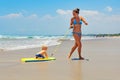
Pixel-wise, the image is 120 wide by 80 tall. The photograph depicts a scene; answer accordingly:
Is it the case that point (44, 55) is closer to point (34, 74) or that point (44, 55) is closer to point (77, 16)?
point (77, 16)

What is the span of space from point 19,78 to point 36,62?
2921 mm

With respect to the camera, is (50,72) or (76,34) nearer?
(50,72)

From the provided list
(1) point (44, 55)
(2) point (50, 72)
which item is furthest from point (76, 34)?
(2) point (50, 72)

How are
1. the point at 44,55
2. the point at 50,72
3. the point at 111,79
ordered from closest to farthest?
the point at 111,79 < the point at 50,72 < the point at 44,55

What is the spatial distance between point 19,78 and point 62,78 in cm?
88

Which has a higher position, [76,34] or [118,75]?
[76,34]

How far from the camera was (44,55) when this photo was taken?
929 cm

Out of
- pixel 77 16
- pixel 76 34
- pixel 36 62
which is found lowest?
pixel 36 62

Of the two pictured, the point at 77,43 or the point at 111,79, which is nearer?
the point at 111,79

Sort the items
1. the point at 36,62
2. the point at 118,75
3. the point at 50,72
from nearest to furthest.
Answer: the point at 118,75, the point at 50,72, the point at 36,62

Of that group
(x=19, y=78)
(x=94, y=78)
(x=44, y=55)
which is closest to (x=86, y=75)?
(x=94, y=78)

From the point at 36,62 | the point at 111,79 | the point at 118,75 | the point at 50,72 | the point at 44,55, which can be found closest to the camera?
the point at 111,79

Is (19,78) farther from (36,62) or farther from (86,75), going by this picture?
(36,62)

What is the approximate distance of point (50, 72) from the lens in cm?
632
